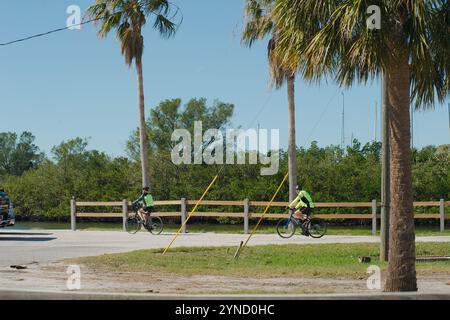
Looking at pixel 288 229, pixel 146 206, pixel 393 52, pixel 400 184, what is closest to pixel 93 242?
pixel 146 206

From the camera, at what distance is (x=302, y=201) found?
26172 millimetres

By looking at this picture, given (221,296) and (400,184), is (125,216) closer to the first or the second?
(400,184)

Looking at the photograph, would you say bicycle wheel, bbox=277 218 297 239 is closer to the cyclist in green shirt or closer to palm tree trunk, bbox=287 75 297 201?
the cyclist in green shirt

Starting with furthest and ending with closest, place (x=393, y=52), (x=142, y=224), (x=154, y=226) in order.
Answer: (x=142, y=224)
(x=154, y=226)
(x=393, y=52)

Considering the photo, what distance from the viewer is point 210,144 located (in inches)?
2485

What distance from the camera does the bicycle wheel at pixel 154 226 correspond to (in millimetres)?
28812

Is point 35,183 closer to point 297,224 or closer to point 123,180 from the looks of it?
point 123,180

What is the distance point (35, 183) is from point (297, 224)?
4159cm

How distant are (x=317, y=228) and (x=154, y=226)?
259 inches

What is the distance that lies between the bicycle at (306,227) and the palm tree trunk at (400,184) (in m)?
14.2

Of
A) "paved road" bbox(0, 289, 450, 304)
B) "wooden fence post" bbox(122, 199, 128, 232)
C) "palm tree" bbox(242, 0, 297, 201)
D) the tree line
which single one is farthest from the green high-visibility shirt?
the tree line

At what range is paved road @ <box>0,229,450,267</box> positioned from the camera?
18906 mm

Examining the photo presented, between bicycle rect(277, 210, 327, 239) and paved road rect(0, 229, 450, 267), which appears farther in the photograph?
bicycle rect(277, 210, 327, 239)

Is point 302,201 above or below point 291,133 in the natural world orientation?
below
